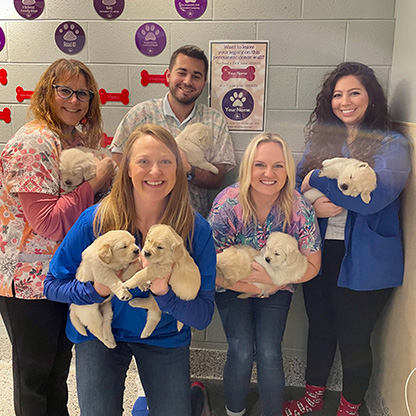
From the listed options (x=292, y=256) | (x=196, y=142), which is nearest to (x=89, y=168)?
(x=196, y=142)

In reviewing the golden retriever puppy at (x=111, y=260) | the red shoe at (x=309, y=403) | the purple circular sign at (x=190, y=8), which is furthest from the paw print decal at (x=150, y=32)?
the red shoe at (x=309, y=403)

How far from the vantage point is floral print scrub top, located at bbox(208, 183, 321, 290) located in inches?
67.0

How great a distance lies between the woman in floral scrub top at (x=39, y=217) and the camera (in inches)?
57.9

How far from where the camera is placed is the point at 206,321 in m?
1.44

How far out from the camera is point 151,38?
201 centimetres

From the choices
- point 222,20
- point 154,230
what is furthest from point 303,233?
point 222,20

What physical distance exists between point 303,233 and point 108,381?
0.89 m

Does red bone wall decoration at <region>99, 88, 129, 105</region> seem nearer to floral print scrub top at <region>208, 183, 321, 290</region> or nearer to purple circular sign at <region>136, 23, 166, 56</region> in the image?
purple circular sign at <region>136, 23, 166, 56</region>

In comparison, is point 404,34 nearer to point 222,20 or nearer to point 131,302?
point 222,20

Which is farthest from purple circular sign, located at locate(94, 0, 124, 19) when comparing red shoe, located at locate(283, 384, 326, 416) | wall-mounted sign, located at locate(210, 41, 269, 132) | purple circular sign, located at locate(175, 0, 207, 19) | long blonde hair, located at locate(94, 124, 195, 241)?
red shoe, located at locate(283, 384, 326, 416)

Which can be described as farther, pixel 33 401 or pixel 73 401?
pixel 73 401

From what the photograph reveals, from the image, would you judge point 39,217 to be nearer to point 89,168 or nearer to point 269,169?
point 89,168

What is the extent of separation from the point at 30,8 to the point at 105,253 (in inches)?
56.2

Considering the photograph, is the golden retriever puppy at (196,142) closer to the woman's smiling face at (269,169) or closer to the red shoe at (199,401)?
the woman's smiling face at (269,169)
